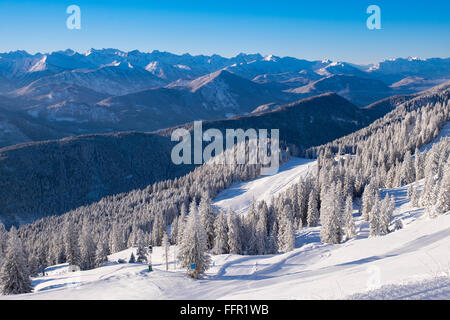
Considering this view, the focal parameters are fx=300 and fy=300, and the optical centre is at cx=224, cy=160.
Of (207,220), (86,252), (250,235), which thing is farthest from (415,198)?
(86,252)

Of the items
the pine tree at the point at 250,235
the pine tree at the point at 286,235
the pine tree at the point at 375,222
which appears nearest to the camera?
the pine tree at the point at 375,222

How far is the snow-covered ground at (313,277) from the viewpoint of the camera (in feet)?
70.1

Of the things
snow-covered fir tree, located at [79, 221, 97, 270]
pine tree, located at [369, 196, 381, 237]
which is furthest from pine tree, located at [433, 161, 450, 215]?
snow-covered fir tree, located at [79, 221, 97, 270]

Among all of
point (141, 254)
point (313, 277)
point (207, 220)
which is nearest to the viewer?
point (313, 277)

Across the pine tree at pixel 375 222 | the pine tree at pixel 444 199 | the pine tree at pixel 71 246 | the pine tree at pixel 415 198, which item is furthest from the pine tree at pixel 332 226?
the pine tree at pixel 71 246

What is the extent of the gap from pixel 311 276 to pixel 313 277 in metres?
1.11

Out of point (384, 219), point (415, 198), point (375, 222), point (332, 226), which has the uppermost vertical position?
point (415, 198)

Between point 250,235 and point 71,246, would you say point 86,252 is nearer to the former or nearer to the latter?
point 71,246

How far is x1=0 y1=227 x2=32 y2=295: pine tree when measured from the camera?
39.7m

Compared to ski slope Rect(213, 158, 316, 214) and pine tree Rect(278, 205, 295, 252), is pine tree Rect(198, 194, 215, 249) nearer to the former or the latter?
pine tree Rect(278, 205, 295, 252)

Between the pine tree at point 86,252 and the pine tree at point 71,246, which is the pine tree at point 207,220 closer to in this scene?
the pine tree at point 86,252

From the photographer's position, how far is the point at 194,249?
37219 millimetres

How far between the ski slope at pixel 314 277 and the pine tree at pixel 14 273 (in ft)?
14.8
